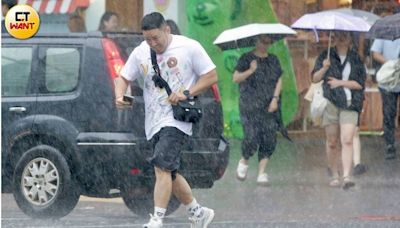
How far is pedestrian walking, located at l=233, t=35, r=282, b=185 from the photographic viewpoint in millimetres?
13578

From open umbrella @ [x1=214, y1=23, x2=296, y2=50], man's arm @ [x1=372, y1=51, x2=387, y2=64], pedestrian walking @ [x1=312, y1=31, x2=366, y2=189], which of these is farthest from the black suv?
man's arm @ [x1=372, y1=51, x2=387, y2=64]

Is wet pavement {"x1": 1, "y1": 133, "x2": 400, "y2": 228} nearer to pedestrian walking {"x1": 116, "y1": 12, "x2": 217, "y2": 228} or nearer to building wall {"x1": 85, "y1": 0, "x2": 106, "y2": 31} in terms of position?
pedestrian walking {"x1": 116, "y1": 12, "x2": 217, "y2": 228}

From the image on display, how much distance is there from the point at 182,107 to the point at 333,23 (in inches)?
200

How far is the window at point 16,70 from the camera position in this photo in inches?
435

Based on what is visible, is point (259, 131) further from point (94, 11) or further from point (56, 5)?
point (56, 5)

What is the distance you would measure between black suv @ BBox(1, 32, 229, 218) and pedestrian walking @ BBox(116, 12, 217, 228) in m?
1.25

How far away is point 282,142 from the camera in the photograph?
17750 mm

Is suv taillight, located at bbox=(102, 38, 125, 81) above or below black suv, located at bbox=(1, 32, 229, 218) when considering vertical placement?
above

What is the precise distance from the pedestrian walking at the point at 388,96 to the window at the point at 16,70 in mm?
5624

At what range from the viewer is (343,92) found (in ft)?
43.1

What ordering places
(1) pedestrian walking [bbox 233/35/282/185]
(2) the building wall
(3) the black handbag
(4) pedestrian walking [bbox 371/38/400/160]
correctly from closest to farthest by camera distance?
(3) the black handbag < (1) pedestrian walking [bbox 233/35/282/185] < (4) pedestrian walking [bbox 371/38/400/160] < (2) the building wall

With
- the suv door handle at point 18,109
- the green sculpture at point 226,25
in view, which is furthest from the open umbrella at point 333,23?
the suv door handle at point 18,109

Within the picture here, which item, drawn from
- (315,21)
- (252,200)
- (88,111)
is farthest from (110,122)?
(315,21)

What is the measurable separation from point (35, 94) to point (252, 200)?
2.88 m
